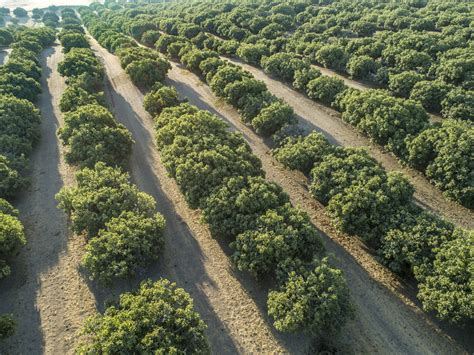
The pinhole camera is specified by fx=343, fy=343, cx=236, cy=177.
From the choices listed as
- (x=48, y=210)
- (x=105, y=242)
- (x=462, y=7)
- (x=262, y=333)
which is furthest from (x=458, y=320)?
(x=462, y=7)

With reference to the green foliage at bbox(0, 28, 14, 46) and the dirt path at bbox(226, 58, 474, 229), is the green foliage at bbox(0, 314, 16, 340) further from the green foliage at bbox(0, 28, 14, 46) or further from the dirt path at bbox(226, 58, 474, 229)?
the green foliage at bbox(0, 28, 14, 46)

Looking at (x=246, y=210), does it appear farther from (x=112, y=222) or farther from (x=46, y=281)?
(x=46, y=281)

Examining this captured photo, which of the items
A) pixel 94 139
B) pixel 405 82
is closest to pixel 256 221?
pixel 94 139

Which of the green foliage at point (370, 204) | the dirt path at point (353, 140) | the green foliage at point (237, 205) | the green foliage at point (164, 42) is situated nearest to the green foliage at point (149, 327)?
the green foliage at point (237, 205)

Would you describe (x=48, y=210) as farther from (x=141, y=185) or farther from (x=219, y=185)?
(x=219, y=185)

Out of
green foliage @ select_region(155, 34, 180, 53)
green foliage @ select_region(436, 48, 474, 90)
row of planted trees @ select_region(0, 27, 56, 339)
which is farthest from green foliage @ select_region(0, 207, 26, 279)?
green foliage @ select_region(155, 34, 180, 53)

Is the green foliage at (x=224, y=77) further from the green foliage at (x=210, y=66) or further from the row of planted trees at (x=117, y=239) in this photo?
the row of planted trees at (x=117, y=239)
